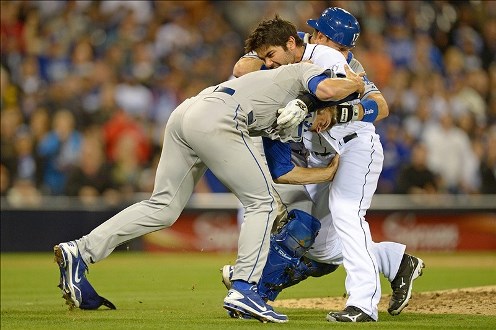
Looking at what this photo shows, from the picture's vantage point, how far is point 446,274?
12242 mm

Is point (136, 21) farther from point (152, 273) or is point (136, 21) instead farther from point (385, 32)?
point (152, 273)

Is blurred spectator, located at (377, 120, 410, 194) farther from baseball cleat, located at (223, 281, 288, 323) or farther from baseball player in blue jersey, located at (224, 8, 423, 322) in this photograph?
baseball cleat, located at (223, 281, 288, 323)

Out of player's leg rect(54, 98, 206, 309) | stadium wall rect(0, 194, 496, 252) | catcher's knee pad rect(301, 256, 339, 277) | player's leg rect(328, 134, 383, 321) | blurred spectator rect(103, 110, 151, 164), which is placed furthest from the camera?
blurred spectator rect(103, 110, 151, 164)

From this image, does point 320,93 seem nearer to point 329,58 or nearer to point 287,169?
point 329,58

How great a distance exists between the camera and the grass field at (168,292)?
6.57m

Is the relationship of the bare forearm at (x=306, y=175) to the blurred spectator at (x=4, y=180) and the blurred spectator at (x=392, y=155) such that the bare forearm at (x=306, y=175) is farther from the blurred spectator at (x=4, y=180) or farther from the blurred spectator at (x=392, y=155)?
the blurred spectator at (x=392, y=155)

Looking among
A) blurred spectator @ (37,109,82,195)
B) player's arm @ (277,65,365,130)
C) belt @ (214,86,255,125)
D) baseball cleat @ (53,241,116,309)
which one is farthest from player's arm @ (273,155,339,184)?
blurred spectator @ (37,109,82,195)

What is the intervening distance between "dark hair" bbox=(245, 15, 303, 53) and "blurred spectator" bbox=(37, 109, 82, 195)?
7895mm

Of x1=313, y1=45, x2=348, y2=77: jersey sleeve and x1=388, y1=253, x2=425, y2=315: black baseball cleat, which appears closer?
x1=313, y1=45, x2=348, y2=77: jersey sleeve

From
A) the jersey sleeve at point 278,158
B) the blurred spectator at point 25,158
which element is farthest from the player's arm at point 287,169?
the blurred spectator at point 25,158

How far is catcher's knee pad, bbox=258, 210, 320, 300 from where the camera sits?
729 cm

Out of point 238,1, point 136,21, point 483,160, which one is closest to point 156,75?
point 136,21

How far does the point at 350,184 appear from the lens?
7.05 m

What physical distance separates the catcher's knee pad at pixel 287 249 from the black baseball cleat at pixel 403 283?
727mm
